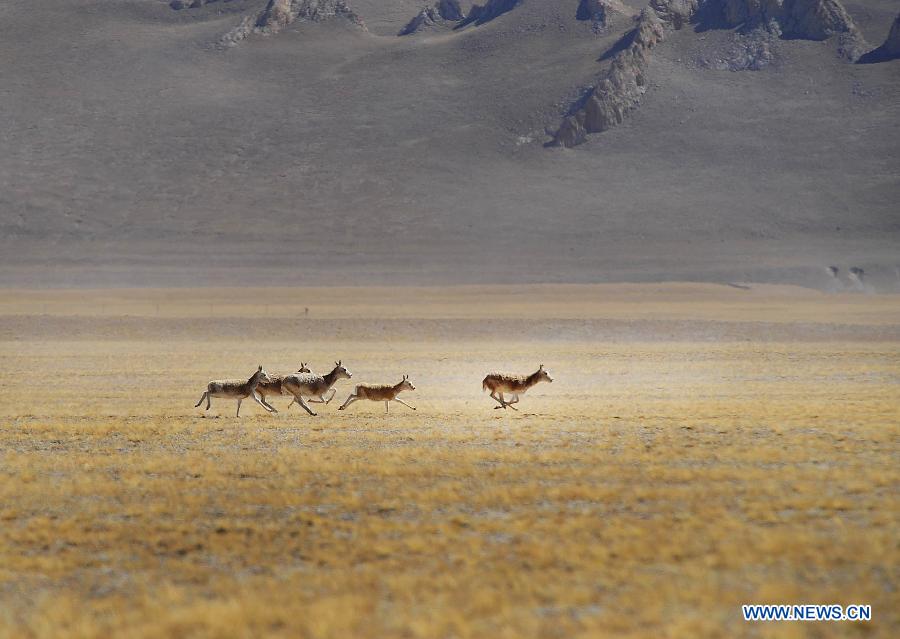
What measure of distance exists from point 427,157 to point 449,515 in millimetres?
103052

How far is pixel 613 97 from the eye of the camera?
398ft

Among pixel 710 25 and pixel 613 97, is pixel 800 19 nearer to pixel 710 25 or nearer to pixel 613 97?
pixel 710 25

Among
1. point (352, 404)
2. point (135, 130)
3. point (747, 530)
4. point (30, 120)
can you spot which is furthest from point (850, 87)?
point (747, 530)

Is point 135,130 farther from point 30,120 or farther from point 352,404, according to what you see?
point 352,404

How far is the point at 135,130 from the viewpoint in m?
121

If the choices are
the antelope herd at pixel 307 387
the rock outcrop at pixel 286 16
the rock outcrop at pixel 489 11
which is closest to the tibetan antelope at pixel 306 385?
the antelope herd at pixel 307 387

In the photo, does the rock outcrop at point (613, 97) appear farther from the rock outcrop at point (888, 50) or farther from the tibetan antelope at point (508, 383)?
the tibetan antelope at point (508, 383)

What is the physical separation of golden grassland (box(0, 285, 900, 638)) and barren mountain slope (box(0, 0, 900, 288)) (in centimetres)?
6345

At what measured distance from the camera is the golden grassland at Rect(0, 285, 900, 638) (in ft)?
29.2

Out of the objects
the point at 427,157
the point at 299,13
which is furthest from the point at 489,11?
the point at 427,157

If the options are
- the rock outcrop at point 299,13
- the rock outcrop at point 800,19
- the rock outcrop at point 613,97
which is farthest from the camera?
the rock outcrop at point 299,13

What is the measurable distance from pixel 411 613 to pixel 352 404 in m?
15.0

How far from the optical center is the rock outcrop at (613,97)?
118125 millimetres

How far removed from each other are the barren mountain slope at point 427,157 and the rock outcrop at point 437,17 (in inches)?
356
